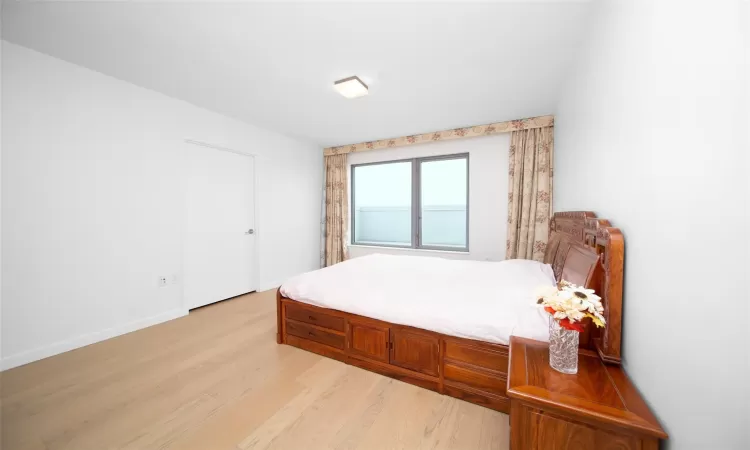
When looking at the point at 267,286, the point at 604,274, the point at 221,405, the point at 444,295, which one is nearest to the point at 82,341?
the point at 221,405

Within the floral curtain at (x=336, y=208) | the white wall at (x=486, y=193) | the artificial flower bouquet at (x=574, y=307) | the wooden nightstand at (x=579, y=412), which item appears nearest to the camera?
the wooden nightstand at (x=579, y=412)

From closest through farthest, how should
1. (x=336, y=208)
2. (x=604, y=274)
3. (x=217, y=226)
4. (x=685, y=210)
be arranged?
1. (x=685, y=210)
2. (x=604, y=274)
3. (x=217, y=226)
4. (x=336, y=208)

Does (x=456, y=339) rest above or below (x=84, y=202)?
below

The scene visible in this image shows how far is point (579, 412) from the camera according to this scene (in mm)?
895

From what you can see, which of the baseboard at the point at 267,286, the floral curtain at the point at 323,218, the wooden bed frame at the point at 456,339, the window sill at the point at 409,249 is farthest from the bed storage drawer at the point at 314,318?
the floral curtain at the point at 323,218

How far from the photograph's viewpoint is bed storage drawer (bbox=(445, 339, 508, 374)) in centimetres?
160

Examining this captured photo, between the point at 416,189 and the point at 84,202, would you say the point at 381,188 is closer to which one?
the point at 416,189

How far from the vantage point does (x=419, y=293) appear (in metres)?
2.12

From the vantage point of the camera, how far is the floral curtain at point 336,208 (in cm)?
503

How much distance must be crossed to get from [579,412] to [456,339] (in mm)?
854

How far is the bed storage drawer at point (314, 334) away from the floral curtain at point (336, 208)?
8.68ft

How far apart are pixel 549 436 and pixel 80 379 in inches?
A: 116

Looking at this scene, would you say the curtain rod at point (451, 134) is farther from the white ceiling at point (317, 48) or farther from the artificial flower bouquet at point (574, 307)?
the artificial flower bouquet at point (574, 307)

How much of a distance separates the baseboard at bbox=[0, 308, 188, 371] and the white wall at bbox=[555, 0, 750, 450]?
12.8 ft
